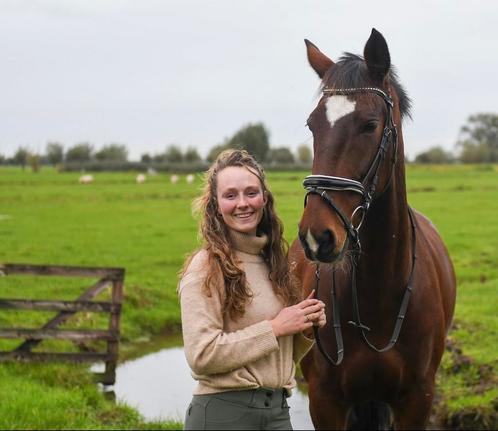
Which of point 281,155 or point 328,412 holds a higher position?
point 281,155

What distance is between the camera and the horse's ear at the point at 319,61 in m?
3.86

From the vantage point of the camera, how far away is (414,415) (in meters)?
4.21

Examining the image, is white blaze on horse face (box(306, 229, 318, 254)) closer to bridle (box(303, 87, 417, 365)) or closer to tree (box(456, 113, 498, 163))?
bridle (box(303, 87, 417, 365))

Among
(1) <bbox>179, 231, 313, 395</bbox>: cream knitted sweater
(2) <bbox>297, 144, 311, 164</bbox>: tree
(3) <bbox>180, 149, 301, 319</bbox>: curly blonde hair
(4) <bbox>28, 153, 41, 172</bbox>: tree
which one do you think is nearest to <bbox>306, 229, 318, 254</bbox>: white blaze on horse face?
(3) <bbox>180, 149, 301, 319</bbox>: curly blonde hair

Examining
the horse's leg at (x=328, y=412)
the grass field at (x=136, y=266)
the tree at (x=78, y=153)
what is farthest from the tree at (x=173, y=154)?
the horse's leg at (x=328, y=412)

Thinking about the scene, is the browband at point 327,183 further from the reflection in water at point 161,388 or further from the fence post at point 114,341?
the fence post at point 114,341

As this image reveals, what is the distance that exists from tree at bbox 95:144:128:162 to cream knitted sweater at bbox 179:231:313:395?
2495 inches

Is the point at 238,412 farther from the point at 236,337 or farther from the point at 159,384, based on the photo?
the point at 159,384

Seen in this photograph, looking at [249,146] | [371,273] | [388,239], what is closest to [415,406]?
[371,273]

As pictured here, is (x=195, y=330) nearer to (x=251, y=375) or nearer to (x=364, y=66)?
(x=251, y=375)

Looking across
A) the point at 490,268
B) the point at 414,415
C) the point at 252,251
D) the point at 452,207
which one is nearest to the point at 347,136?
the point at 252,251

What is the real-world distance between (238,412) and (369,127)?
1525mm

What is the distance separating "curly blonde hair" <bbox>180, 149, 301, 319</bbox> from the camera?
2588 millimetres

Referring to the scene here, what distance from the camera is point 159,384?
8859 mm
